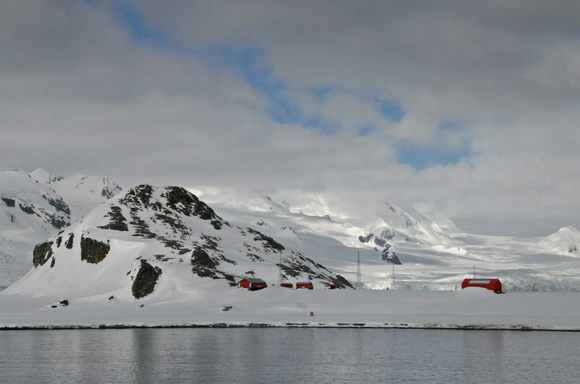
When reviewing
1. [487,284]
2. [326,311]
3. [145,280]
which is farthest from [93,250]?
[487,284]

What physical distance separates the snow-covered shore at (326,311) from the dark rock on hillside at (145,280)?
17.8 feet

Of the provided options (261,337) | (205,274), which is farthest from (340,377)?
(205,274)

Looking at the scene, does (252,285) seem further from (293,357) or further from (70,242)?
(70,242)

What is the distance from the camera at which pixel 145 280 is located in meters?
145

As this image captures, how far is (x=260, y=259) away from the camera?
199 metres

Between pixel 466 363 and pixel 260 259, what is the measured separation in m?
143

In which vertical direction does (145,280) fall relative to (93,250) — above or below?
below

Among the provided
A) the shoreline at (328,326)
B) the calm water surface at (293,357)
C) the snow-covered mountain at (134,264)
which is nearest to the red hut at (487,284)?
the shoreline at (328,326)

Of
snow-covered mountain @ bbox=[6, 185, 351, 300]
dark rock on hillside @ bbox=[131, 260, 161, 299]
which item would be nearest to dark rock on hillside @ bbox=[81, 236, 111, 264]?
snow-covered mountain @ bbox=[6, 185, 351, 300]

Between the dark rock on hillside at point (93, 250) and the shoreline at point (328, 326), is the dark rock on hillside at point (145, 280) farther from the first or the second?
the shoreline at point (328, 326)

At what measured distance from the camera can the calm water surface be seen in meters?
51.3

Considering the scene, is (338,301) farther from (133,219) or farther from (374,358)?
(133,219)

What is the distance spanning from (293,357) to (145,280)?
294 feet

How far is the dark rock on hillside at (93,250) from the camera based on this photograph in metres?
172
